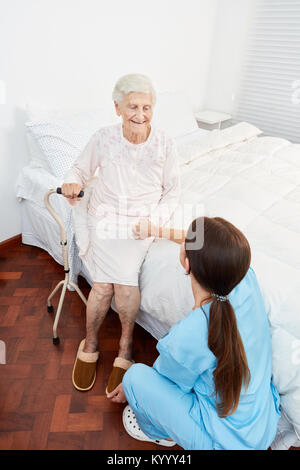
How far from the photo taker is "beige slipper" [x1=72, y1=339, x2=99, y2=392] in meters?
1.48

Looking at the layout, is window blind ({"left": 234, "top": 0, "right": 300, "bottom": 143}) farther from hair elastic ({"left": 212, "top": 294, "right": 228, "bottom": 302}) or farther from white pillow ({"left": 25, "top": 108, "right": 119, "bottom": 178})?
hair elastic ({"left": 212, "top": 294, "right": 228, "bottom": 302})

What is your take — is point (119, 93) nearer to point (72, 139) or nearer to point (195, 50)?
point (72, 139)

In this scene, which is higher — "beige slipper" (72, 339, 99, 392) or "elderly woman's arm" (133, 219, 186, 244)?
"elderly woman's arm" (133, 219, 186, 244)

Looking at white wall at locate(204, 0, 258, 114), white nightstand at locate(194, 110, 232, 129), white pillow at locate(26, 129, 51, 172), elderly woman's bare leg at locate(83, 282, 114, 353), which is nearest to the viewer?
elderly woman's bare leg at locate(83, 282, 114, 353)

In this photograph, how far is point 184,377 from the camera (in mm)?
1058

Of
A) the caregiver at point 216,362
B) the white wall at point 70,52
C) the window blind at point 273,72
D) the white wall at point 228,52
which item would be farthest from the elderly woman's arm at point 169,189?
the white wall at point 228,52

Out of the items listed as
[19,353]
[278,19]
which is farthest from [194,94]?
[19,353]

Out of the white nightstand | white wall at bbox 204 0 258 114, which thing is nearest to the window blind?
white wall at bbox 204 0 258 114

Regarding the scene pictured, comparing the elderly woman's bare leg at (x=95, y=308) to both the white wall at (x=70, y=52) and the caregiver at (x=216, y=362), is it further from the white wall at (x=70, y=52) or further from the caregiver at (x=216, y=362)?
the white wall at (x=70, y=52)

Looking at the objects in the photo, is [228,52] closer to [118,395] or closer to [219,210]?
[219,210]

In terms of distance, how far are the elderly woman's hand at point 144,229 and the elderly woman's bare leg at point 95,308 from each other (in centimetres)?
28

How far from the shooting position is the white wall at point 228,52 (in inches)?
125

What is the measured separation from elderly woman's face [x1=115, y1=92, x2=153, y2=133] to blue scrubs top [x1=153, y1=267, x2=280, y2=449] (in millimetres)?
849
